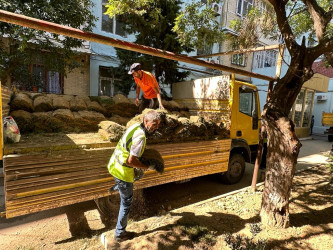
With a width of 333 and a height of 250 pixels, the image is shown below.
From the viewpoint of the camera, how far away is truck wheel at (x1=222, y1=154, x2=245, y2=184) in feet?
16.1

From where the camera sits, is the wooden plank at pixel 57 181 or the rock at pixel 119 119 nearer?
the wooden plank at pixel 57 181

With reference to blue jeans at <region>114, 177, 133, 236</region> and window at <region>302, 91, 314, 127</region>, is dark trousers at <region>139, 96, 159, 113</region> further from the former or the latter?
window at <region>302, 91, 314, 127</region>

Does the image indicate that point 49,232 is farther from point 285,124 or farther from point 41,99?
point 285,124

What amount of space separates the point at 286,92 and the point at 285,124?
670 millimetres

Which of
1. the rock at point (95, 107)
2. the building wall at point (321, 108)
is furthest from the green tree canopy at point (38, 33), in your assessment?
the building wall at point (321, 108)

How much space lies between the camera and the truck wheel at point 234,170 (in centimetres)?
492

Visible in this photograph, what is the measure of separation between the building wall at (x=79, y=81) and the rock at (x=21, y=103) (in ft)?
20.1

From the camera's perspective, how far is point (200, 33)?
19.1ft

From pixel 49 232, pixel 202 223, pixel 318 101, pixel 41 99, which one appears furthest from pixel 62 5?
pixel 318 101

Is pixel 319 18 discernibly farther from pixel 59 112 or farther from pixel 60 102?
pixel 60 102

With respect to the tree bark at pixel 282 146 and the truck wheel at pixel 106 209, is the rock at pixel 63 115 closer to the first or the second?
the truck wheel at pixel 106 209

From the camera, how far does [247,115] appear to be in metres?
4.85

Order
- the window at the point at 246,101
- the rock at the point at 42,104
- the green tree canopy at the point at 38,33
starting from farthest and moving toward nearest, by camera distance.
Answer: the window at the point at 246,101
the green tree canopy at the point at 38,33
the rock at the point at 42,104

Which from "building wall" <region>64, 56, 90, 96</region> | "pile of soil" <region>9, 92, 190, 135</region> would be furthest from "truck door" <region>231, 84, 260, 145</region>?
"building wall" <region>64, 56, 90, 96</region>
